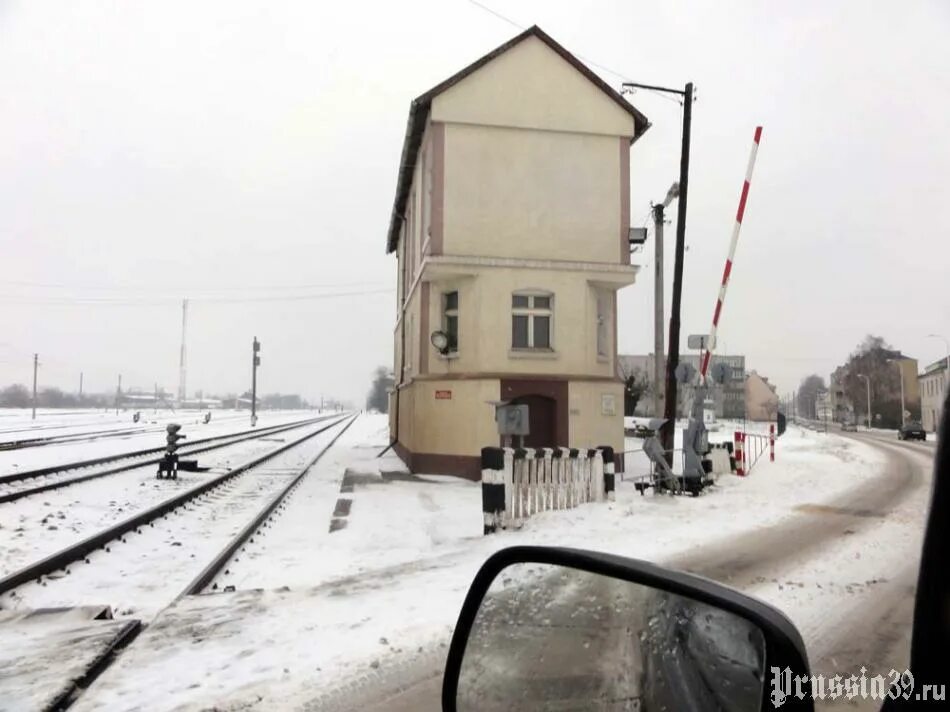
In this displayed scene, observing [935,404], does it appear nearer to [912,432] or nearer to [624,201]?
[624,201]

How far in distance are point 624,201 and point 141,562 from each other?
14212 millimetres

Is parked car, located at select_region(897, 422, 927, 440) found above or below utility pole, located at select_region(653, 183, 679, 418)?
below

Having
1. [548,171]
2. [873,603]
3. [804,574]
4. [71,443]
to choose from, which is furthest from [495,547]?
[71,443]

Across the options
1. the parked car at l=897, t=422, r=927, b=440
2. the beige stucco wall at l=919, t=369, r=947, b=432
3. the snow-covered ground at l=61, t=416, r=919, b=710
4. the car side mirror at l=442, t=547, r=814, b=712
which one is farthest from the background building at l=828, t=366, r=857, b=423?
the car side mirror at l=442, t=547, r=814, b=712

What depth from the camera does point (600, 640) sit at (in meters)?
2.42

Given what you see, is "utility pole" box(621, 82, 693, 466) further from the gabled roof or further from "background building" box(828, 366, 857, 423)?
"background building" box(828, 366, 857, 423)

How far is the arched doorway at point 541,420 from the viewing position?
16625 millimetres

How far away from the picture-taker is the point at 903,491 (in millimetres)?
13750

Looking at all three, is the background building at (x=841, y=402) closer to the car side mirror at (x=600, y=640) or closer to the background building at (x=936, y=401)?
the background building at (x=936, y=401)

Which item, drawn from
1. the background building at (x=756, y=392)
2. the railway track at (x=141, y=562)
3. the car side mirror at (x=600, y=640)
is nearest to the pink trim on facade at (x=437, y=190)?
the railway track at (x=141, y=562)

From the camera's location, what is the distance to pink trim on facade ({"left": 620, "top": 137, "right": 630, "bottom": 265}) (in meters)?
17.6

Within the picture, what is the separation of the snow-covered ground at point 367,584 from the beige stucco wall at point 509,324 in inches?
153

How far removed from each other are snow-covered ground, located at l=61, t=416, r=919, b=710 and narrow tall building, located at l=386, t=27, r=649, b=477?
339 centimetres

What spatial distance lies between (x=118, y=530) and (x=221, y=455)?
602 inches
